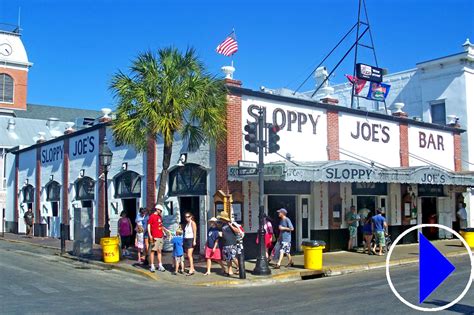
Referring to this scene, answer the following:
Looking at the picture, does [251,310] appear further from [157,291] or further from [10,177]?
[10,177]

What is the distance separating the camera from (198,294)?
12.0 m

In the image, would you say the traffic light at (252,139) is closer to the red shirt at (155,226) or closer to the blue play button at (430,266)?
the red shirt at (155,226)

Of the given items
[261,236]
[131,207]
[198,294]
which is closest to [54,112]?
[131,207]

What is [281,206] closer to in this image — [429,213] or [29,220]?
[429,213]

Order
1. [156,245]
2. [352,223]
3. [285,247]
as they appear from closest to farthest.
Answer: [156,245]
[285,247]
[352,223]

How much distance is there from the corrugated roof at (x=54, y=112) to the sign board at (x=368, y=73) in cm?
3667

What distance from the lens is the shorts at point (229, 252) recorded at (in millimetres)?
14547

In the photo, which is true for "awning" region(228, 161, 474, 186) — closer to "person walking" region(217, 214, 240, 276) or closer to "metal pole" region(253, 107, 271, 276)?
"metal pole" region(253, 107, 271, 276)

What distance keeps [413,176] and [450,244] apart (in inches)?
182

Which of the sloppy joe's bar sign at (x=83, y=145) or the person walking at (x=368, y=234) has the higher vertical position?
the sloppy joe's bar sign at (x=83, y=145)

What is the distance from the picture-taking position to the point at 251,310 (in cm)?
978

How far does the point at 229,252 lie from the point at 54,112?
47837 millimetres

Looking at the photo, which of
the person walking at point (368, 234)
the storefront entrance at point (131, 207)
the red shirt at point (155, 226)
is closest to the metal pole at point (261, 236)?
the red shirt at point (155, 226)

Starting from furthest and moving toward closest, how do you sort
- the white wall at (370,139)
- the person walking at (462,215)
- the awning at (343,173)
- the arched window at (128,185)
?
the person walking at (462,215), the arched window at (128,185), the white wall at (370,139), the awning at (343,173)
